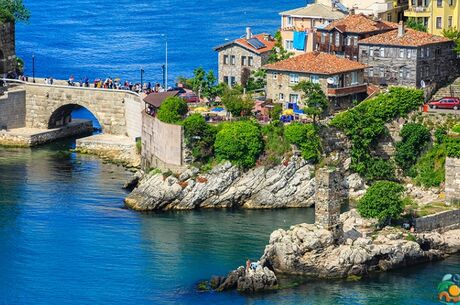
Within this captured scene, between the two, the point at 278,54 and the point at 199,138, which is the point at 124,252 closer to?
the point at 199,138

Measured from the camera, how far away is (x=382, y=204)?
104000 millimetres

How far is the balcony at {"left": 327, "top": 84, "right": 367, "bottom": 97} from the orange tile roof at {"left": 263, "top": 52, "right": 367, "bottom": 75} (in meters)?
1.26

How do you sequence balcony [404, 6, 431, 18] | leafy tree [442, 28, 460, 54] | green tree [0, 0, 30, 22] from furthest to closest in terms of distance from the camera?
green tree [0, 0, 30, 22]
balcony [404, 6, 431, 18]
leafy tree [442, 28, 460, 54]

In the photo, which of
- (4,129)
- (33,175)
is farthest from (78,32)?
(33,175)

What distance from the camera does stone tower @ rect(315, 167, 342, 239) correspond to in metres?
99.4

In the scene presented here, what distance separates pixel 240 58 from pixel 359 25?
10309 millimetres

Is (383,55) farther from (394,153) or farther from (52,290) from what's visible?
(52,290)

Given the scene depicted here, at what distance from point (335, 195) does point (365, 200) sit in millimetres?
5141

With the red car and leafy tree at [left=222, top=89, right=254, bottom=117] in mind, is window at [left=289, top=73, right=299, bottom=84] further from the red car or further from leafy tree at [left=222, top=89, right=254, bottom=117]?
the red car

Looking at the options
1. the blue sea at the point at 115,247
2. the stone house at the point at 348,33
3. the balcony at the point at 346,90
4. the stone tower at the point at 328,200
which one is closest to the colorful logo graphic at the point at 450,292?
the blue sea at the point at 115,247

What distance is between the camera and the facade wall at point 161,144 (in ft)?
389

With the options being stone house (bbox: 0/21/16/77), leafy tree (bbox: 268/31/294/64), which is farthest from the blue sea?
leafy tree (bbox: 268/31/294/64)

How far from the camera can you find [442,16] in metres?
132

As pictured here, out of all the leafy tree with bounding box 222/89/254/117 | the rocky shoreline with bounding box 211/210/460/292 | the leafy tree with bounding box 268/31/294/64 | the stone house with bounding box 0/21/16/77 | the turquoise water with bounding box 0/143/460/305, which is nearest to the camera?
the turquoise water with bounding box 0/143/460/305
